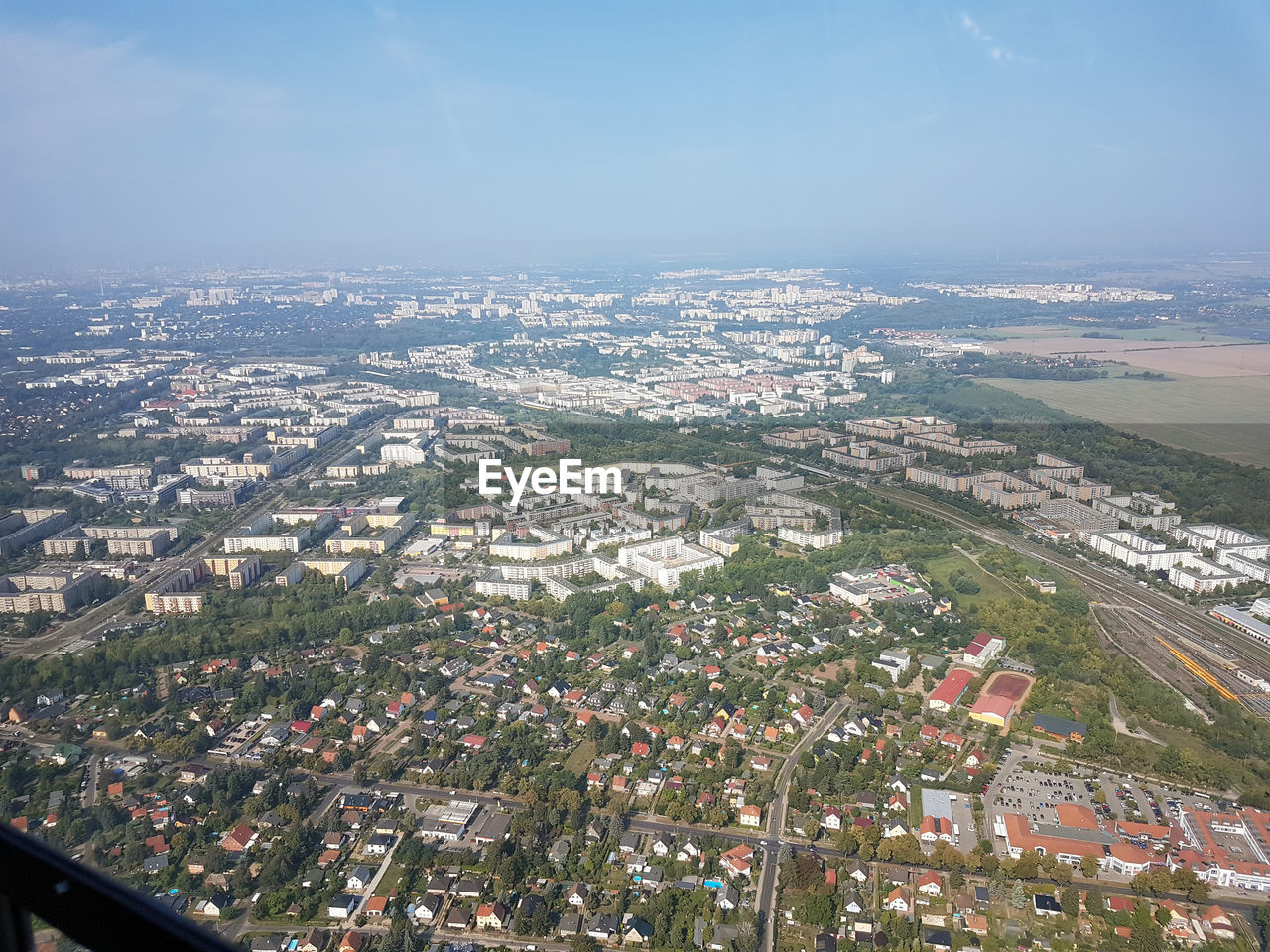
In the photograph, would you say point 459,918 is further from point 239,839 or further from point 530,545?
point 530,545

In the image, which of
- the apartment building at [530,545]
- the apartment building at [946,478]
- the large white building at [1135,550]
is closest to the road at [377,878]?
the apartment building at [530,545]

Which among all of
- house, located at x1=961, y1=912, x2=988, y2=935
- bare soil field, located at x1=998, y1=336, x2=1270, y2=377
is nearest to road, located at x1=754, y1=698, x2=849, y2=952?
house, located at x1=961, y1=912, x2=988, y2=935

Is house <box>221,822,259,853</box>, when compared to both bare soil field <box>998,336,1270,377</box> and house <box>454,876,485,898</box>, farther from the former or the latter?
bare soil field <box>998,336,1270,377</box>

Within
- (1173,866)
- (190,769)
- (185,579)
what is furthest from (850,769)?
(185,579)

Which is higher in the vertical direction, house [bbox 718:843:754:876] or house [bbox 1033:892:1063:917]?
house [bbox 1033:892:1063:917]

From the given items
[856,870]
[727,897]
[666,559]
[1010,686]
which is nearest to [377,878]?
[727,897]

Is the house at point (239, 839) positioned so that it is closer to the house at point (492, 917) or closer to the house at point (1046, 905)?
the house at point (492, 917)
